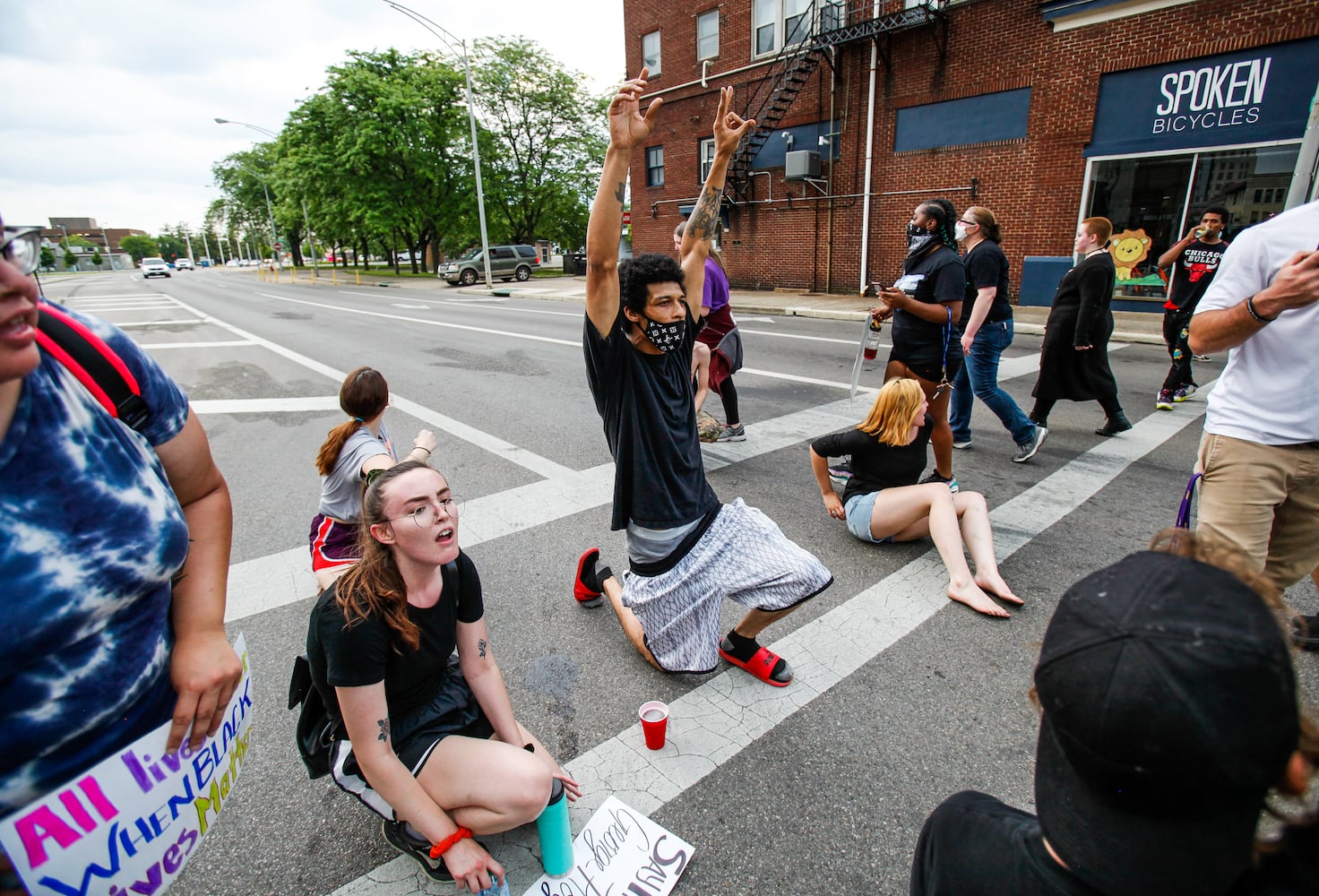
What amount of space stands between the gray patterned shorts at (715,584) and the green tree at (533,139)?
39416 mm

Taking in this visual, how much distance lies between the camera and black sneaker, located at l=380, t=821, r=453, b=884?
195cm

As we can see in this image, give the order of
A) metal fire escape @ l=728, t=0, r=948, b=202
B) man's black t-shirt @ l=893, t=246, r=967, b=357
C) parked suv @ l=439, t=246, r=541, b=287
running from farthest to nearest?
parked suv @ l=439, t=246, r=541, b=287, metal fire escape @ l=728, t=0, r=948, b=202, man's black t-shirt @ l=893, t=246, r=967, b=357

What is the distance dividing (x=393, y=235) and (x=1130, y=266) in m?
41.0

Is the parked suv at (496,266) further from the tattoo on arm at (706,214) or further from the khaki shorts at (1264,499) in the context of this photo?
the khaki shorts at (1264,499)

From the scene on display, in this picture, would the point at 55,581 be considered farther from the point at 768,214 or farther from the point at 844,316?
the point at 768,214

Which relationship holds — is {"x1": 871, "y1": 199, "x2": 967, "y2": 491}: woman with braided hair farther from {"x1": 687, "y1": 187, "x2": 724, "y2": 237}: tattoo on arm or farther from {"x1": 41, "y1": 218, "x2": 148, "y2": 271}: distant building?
{"x1": 41, "y1": 218, "x2": 148, "y2": 271}: distant building

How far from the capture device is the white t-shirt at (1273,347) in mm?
2354

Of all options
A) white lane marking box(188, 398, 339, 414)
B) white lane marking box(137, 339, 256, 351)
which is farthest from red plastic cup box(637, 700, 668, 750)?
white lane marking box(137, 339, 256, 351)

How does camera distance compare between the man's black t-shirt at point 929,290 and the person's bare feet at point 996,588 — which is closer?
the person's bare feet at point 996,588

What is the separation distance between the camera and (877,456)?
396 centimetres

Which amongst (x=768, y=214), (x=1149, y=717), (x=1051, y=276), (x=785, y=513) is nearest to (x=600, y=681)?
(x=785, y=513)

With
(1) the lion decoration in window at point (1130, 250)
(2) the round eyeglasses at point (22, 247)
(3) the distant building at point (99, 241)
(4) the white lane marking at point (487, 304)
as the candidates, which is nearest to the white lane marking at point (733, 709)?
(2) the round eyeglasses at point (22, 247)

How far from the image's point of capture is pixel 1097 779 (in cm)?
85

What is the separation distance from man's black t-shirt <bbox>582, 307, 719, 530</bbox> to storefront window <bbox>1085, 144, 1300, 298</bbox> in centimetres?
1378
